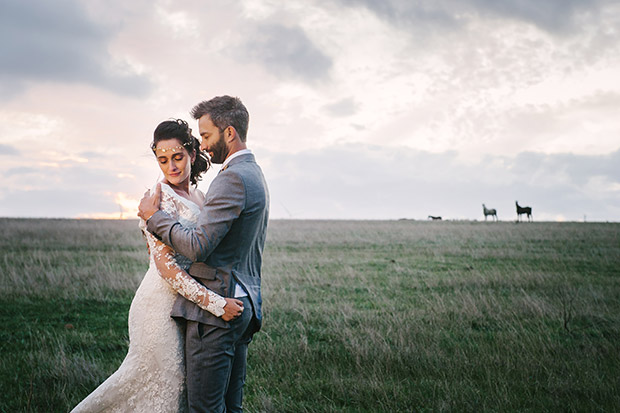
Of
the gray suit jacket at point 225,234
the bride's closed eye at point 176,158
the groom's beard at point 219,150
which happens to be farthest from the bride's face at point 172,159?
the gray suit jacket at point 225,234

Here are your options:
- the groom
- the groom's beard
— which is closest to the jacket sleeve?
the groom

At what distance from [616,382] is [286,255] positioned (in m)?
12.9

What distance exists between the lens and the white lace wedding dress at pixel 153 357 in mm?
2719

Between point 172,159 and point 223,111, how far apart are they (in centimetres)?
53

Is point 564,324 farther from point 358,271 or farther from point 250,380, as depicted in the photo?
point 358,271

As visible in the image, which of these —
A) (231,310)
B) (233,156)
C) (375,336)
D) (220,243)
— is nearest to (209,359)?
(231,310)

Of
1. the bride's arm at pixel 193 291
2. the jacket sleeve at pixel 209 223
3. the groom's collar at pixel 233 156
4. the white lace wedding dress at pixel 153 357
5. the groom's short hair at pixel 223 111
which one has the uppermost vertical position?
the groom's short hair at pixel 223 111

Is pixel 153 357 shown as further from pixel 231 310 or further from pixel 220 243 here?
pixel 220 243

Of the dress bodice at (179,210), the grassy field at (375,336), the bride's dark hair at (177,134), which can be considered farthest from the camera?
the grassy field at (375,336)

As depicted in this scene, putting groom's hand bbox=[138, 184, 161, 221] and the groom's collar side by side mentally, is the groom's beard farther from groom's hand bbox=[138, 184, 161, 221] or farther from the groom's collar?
groom's hand bbox=[138, 184, 161, 221]

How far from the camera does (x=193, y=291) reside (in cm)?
256

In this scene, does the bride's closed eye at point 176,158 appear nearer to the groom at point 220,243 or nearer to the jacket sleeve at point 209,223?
the groom at point 220,243

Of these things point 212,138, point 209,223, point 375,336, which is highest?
point 212,138

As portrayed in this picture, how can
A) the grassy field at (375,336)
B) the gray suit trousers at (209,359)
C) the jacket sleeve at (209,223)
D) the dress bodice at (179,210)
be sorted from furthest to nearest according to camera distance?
the grassy field at (375,336) → the dress bodice at (179,210) → the gray suit trousers at (209,359) → the jacket sleeve at (209,223)
